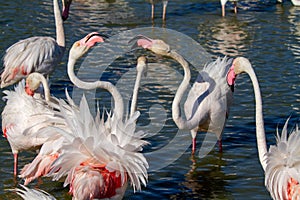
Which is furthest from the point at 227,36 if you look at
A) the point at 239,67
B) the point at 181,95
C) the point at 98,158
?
the point at 98,158

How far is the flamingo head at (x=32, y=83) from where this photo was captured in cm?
696

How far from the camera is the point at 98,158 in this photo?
5.65m

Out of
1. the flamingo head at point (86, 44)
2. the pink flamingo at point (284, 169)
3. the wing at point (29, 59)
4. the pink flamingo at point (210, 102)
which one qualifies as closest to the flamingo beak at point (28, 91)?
the flamingo head at point (86, 44)

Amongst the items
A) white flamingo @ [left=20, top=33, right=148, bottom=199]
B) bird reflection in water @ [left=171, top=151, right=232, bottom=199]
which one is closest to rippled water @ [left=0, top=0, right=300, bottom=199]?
bird reflection in water @ [left=171, top=151, right=232, bottom=199]

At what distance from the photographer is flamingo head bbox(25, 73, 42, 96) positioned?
696cm

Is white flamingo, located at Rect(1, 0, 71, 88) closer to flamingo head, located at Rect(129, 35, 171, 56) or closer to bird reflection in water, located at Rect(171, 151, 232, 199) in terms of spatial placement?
bird reflection in water, located at Rect(171, 151, 232, 199)

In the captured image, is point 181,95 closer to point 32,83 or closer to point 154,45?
→ point 154,45

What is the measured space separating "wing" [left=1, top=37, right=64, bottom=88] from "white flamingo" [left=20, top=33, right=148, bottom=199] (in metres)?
3.02

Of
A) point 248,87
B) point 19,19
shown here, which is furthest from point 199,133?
point 19,19

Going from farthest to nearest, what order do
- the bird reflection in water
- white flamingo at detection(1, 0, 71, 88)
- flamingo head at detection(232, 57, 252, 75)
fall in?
white flamingo at detection(1, 0, 71, 88), the bird reflection in water, flamingo head at detection(232, 57, 252, 75)

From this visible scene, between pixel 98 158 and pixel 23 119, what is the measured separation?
4.14ft

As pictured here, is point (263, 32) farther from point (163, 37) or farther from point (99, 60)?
point (99, 60)

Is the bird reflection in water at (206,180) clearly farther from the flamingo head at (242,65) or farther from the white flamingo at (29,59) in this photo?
the white flamingo at (29,59)

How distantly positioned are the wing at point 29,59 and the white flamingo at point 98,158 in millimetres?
3021
